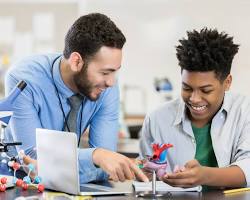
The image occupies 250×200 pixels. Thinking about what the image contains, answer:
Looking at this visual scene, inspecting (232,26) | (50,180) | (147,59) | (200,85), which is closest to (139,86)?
(147,59)

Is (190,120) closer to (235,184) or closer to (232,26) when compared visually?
(235,184)

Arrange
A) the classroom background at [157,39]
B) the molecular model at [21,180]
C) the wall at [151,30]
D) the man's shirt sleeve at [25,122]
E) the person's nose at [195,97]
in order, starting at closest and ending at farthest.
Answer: the molecular model at [21,180] → the man's shirt sleeve at [25,122] → the person's nose at [195,97] → the classroom background at [157,39] → the wall at [151,30]

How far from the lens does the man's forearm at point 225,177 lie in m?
1.70

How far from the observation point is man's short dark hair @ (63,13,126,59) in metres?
1.87

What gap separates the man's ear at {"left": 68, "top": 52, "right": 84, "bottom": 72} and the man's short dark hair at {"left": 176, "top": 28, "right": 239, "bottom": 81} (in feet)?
1.29

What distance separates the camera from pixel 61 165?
1604 millimetres

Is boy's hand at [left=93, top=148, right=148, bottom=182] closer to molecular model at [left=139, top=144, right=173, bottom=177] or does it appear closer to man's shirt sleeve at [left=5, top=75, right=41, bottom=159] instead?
molecular model at [left=139, top=144, right=173, bottom=177]

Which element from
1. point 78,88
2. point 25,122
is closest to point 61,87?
point 78,88

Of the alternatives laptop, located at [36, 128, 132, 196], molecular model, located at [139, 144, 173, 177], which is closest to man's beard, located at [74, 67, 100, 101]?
laptop, located at [36, 128, 132, 196]

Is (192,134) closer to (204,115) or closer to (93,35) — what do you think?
(204,115)

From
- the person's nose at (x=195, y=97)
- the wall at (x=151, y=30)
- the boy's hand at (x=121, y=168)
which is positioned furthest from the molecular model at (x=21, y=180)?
the wall at (x=151, y=30)

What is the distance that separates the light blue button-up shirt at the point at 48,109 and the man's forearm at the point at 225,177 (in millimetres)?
371

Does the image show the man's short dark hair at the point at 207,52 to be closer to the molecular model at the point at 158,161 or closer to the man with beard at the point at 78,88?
the man with beard at the point at 78,88

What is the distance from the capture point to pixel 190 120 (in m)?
2.11
